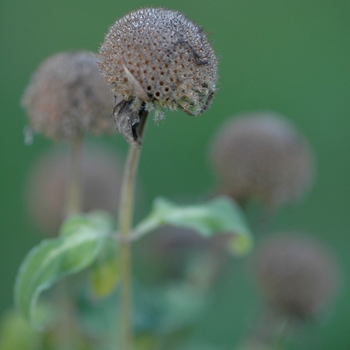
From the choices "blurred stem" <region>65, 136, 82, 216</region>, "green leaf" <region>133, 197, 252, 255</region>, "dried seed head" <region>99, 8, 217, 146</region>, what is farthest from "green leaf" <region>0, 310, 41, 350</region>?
"dried seed head" <region>99, 8, 217, 146</region>

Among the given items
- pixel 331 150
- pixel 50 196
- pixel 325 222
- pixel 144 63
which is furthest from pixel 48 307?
pixel 331 150

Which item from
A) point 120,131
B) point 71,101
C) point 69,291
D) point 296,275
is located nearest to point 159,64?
point 120,131

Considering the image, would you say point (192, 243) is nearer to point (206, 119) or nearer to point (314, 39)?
point (206, 119)

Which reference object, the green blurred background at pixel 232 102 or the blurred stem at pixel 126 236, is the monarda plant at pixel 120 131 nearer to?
the blurred stem at pixel 126 236

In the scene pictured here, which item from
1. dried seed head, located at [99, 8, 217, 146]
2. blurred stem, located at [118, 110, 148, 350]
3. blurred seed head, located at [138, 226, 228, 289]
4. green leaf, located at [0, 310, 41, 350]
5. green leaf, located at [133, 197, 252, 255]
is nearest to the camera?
dried seed head, located at [99, 8, 217, 146]

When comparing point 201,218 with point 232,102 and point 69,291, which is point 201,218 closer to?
point 69,291

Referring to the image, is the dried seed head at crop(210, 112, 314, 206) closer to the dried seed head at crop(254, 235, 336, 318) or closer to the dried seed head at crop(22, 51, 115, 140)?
the dried seed head at crop(254, 235, 336, 318)
